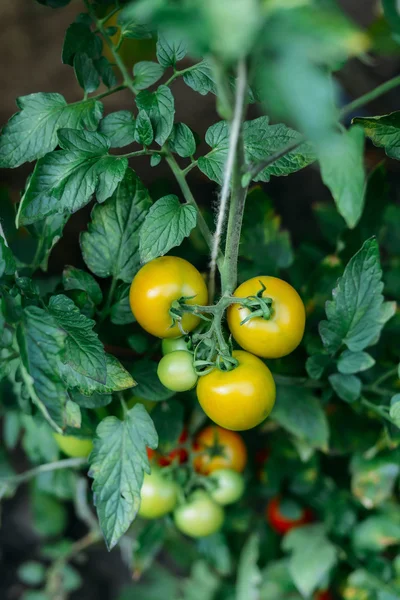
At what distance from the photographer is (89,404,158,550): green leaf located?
1.95ft

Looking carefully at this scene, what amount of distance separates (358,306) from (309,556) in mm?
476

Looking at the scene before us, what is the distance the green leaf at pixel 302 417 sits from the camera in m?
0.82

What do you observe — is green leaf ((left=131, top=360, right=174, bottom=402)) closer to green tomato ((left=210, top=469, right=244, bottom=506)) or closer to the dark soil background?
green tomato ((left=210, top=469, right=244, bottom=506))

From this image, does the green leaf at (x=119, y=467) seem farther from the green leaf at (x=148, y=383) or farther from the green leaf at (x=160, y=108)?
the green leaf at (x=160, y=108)

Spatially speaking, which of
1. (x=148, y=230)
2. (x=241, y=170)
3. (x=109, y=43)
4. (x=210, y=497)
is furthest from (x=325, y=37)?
(x=210, y=497)

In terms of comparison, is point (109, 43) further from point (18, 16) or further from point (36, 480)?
point (36, 480)

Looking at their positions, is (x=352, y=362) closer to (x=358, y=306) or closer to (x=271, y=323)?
(x=358, y=306)

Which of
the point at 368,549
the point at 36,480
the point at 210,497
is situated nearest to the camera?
the point at 210,497

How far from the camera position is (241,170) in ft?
1.62

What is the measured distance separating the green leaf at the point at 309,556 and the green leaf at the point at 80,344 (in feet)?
1.78

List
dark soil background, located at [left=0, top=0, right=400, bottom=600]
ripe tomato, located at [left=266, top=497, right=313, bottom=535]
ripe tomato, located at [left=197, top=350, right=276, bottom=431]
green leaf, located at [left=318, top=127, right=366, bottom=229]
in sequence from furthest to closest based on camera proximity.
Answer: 1. dark soil background, located at [left=0, top=0, right=400, bottom=600]
2. ripe tomato, located at [left=266, top=497, right=313, bottom=535]
3. ripe tomato, located at [left=197, top=350, right=276, bottom=431]
4. green leaf, located at [left=318, top=127, right=366, bottom=229]

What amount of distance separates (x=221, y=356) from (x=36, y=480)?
0.72m

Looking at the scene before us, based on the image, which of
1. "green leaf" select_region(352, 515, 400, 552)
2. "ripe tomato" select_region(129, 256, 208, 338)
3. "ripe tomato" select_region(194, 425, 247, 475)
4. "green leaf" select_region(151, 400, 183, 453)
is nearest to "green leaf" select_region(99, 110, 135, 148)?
"ripe tomato" select_region(129, 256, 208, 338)

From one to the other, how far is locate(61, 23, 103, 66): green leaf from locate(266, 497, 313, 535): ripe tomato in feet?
2.63
